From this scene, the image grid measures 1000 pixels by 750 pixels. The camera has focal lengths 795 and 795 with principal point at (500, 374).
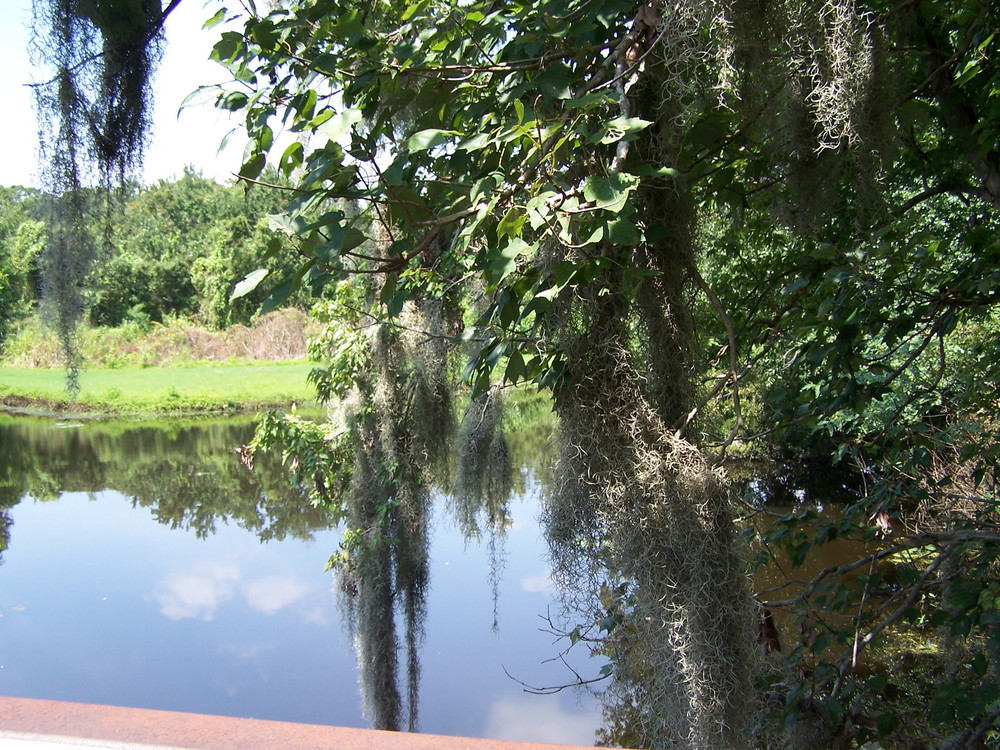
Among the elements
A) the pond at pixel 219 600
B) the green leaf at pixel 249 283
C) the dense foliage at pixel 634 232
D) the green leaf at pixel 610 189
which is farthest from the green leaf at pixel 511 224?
the pond at pixel 219 600

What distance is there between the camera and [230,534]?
297 inches

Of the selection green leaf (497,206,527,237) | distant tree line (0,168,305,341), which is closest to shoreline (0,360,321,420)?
distant tree line (0,168,305,341)

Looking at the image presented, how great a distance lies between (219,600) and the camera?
266 inches

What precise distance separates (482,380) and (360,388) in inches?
123

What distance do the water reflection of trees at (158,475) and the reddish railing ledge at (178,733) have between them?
21.6ft

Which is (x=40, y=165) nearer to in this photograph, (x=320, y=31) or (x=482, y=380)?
(x=320, y=31)

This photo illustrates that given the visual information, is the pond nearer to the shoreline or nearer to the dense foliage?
the shoreline

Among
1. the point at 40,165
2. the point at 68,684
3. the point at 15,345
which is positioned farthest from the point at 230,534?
the point at 40,165

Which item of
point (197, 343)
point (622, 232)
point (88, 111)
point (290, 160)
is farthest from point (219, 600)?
point (622, 232)

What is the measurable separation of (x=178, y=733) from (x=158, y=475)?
8.25 metres

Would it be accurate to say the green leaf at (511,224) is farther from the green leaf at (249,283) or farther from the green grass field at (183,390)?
the green grass field at (183,390)

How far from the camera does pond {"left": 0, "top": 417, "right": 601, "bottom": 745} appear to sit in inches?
220

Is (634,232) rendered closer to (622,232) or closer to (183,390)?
(622,232)

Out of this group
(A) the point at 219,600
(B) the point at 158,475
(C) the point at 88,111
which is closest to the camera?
(C) the point at 88,111
